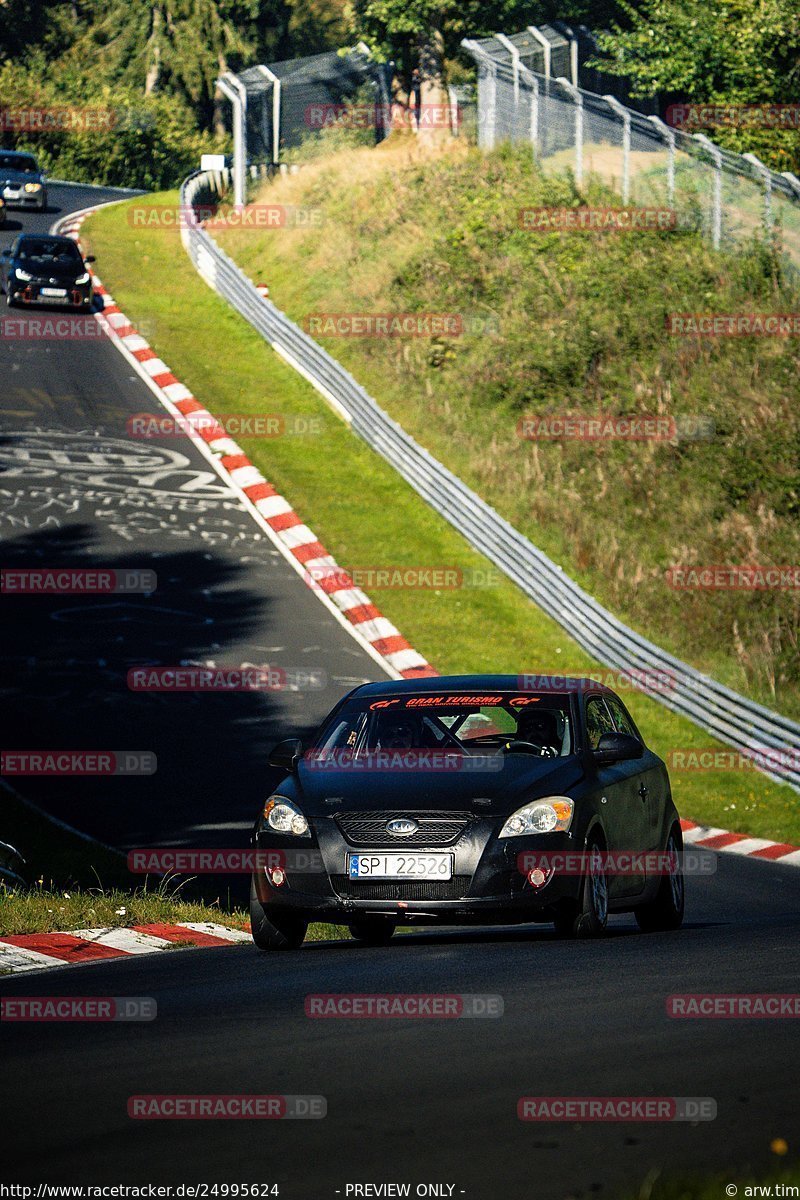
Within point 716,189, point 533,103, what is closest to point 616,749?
point 716,189

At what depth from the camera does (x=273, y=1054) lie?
6.25 m

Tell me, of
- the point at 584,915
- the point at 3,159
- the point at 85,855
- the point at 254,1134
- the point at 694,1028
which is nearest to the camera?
the point at 254,1134

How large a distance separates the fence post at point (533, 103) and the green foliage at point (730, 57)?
5.00 meters

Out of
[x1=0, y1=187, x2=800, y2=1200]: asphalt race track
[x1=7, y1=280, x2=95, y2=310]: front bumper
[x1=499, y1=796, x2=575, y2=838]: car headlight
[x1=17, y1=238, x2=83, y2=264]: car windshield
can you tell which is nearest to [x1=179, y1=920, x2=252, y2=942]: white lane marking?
[x1=0, y1=187, x2=800, y2=1200]: asphalt race track

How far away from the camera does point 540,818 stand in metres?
9.30

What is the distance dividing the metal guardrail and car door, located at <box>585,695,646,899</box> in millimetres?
8893

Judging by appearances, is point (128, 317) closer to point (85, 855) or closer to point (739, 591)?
point (739, 591)

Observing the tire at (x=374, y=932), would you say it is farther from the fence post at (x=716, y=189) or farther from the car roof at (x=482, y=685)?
the fence post at (x=716, y=189)

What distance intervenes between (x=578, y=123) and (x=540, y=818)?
29906mm

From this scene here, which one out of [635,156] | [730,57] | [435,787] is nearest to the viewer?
[435,787]

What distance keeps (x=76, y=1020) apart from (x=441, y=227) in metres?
33.6

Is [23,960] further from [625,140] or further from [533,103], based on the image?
[533,103]

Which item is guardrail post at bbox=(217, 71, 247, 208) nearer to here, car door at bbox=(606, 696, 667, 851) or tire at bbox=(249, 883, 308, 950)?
car door at bbox=(606, 696, 667, 851)

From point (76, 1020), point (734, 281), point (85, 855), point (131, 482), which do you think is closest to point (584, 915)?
point (76, 1020)
